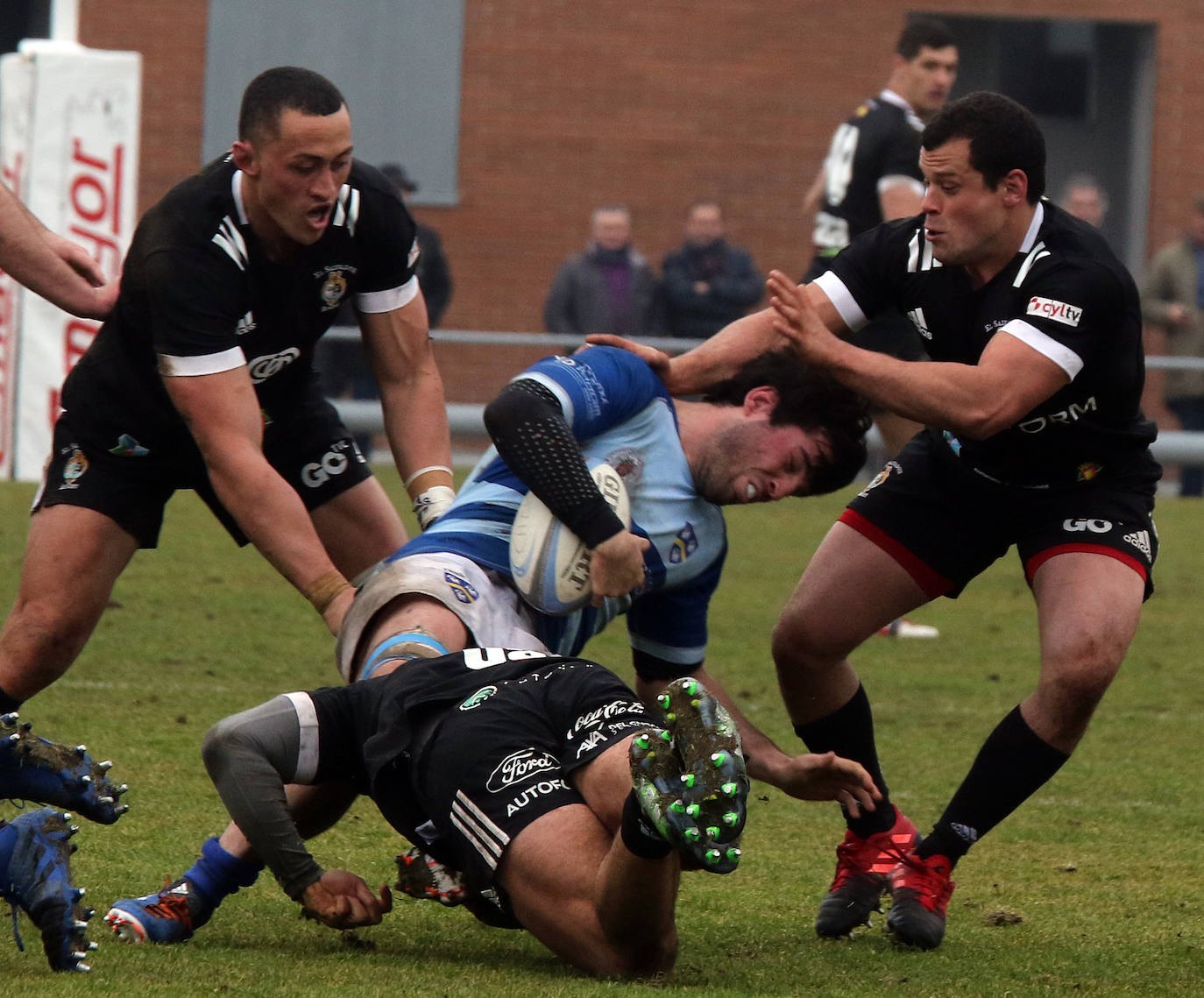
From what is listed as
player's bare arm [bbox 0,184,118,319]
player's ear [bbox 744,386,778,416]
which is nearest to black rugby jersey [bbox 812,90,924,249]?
player's ear [bbox 744,386,778,416]

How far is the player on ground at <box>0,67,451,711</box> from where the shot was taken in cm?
498

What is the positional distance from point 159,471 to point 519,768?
5.62 ft

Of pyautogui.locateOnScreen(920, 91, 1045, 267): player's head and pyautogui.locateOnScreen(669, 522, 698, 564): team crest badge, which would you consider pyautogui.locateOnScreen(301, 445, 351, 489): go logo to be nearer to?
pyautogui.locateOnScreen(669, 522, 698, 564): team crest badge

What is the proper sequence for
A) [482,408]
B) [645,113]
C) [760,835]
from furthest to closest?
[645,113] → [482,408] → [760,835]

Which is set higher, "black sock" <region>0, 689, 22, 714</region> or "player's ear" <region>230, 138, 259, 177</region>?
"player's ear" <region>230, 138, 259, 177</region>

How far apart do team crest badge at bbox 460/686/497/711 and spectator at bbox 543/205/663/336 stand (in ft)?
36.3

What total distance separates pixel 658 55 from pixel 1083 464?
14511 mm

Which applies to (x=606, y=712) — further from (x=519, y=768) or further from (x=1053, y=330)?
(x=1053, y=330)

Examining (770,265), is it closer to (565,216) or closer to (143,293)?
(565,216)

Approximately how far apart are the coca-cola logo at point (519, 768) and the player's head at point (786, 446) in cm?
91

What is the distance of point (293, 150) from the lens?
4.98 m

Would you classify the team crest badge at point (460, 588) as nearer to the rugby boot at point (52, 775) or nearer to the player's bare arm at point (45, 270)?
the rugby boot at point (52, 775)

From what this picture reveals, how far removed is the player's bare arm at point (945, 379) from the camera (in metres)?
4.87

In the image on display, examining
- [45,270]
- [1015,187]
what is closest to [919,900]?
[1015,187]
